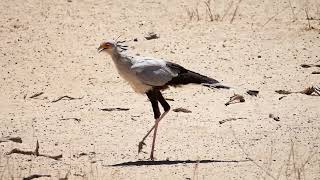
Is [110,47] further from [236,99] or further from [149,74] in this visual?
[236,99]

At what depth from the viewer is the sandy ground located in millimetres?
6977

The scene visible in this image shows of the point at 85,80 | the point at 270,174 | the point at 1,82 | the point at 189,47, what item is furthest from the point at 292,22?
the point at 270,174

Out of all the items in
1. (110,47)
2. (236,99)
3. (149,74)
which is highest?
(110,47)

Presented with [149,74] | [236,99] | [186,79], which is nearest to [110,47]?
[149,74]

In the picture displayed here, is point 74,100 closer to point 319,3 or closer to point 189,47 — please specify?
point 189,47

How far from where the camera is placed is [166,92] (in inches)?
383

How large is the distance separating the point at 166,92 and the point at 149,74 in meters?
2.32

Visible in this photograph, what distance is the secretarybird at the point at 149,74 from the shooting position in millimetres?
7426

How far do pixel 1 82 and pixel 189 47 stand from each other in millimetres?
2776

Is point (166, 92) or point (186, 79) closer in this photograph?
point (186, 79)

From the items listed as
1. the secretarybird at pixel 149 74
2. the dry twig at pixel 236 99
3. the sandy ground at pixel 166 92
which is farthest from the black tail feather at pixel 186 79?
the dry twig at pixel 236 99

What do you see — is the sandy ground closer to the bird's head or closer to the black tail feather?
the black tail feather

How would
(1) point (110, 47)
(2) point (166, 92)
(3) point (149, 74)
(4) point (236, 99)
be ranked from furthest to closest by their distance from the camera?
1. (2) point (166, 92)
2. (4) point (236, 99)
3. (1) point (110, 47)
4. (3) point (149, 74)

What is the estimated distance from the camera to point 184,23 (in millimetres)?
12273
